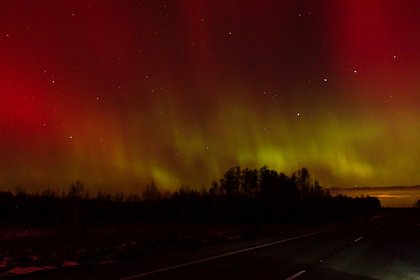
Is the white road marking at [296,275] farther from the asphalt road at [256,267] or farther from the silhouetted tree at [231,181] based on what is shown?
the silhouetted tree at [231,181]

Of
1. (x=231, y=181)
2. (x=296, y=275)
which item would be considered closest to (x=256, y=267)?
(x=296, y=275)

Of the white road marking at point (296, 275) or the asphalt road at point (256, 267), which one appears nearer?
the white road marking at point (296, 275)

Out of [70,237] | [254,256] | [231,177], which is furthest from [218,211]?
[254,256]

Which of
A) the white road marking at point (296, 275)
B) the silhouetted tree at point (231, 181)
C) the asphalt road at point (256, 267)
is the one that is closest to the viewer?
the white road marking at point (296, 275)

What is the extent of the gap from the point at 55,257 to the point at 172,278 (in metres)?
7.45

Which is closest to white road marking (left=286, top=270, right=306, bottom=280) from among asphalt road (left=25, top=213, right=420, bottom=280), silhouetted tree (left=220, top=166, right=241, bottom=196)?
asphalt road (left=25, top=213, right=420, bottom=280)

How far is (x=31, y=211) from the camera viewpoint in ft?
256

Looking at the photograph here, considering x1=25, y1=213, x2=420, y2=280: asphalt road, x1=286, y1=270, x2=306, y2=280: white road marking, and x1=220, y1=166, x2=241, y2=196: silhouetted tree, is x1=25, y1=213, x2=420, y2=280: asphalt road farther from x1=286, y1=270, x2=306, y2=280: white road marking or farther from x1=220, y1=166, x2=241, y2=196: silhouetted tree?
x1=220, y1=166, x2=241, y2=196: silhouetted tree

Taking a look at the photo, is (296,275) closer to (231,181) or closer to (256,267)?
(256,267)

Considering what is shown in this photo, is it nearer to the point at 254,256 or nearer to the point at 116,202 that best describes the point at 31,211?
the point at 116,202

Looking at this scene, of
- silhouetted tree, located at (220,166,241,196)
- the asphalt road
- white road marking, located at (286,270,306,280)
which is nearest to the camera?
white road marking, located at (286,270,306,280)

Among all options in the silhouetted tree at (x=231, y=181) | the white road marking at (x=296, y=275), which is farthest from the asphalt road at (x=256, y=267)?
the silhouetted tree at (x=231, y=181)

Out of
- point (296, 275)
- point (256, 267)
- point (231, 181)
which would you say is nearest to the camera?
point (296, 275)

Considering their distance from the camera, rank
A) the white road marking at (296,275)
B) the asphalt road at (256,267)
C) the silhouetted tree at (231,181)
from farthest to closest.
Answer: the silhouetted tree at (231,181) < the asphalt road at (256,267) < the white road marking at (296,275)
